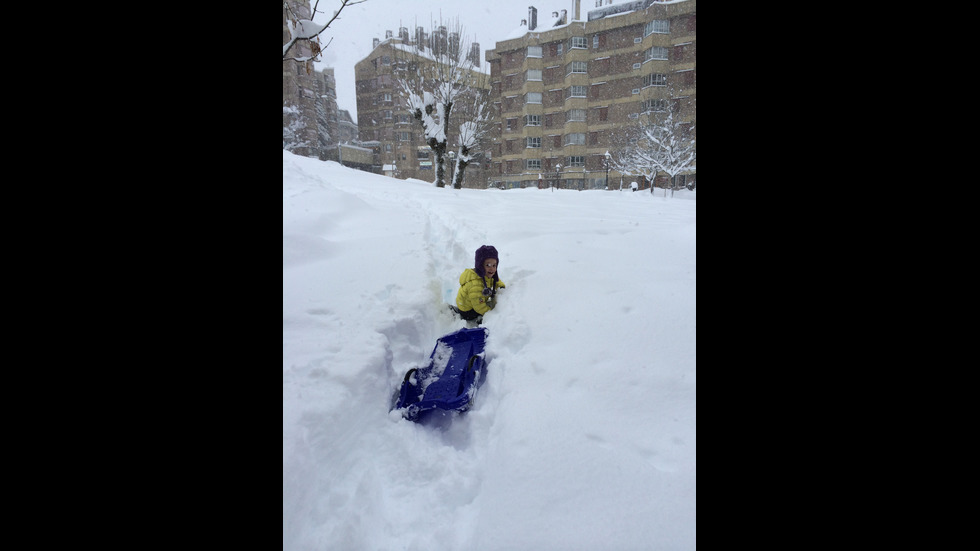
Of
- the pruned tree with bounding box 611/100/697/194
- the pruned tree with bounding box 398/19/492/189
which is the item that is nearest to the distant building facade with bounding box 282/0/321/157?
the pruned tree with bounding box 398/19/492/189

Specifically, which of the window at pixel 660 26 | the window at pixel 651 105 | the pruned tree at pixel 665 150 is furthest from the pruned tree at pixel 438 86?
the window at pixel 660 26

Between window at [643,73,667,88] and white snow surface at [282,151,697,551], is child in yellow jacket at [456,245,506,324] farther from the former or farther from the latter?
window at [643,73,667,88]

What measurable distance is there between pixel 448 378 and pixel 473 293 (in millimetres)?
1509

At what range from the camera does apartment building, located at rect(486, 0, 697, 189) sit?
107ft

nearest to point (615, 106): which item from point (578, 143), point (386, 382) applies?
point (578, 143)

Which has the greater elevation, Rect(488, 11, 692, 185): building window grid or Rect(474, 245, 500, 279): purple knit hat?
Rect(488, 11, 692, 185): building window grid

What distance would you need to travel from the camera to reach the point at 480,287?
15.3 feet

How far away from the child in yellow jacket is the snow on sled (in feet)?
2.37

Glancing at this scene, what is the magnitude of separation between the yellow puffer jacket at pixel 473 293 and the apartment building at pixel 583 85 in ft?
98.0

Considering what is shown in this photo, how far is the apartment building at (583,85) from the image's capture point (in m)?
32.7

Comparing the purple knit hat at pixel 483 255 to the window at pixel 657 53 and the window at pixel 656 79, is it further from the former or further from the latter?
the window at pixel 657 53
